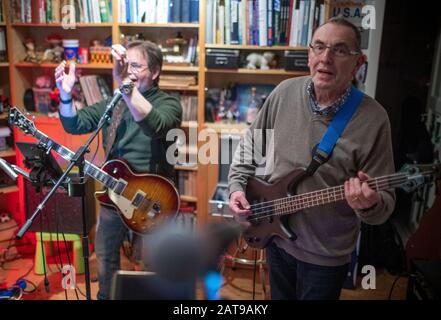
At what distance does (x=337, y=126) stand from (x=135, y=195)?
37.3 inches

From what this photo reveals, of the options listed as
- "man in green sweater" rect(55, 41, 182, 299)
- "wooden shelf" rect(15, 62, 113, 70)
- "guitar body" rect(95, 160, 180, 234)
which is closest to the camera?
"man in green sweater" rect(55, 41, 182, 299)

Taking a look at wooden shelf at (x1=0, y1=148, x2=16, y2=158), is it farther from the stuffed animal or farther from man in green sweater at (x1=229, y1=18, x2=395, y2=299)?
the stuffed animal

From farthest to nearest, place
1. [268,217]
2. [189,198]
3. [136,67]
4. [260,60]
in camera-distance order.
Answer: [189,198], [260,60], [136,67], [268,217]

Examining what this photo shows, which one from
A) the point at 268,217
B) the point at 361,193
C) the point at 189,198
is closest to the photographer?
the point at 361,193

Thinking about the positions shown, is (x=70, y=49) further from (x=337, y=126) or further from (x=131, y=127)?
(x=337, y=126)

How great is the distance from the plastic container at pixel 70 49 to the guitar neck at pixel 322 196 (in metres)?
1.70

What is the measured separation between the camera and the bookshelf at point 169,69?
7.74 feet

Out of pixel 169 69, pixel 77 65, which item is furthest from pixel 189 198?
pixel 77 65

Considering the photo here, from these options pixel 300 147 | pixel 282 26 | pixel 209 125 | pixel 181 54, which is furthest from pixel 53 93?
pixel 300 147

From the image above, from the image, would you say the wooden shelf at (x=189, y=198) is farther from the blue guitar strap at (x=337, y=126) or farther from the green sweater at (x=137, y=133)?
the blue guitar strap at (x=337, y=126)

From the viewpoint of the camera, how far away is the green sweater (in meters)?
1.70

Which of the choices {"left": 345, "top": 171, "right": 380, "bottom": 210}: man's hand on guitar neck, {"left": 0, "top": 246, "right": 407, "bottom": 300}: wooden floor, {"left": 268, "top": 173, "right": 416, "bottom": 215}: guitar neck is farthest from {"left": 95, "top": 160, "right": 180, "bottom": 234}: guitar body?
{"left": 345, "top": 171, "right": 380, "bottom": 210}: man's hand on guitar neck

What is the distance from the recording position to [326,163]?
47.0 inches

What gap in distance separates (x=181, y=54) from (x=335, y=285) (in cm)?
172
